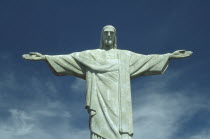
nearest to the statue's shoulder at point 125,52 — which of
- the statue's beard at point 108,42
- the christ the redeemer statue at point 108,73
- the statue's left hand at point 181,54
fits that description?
the christ the redeemer statue at point 108,73

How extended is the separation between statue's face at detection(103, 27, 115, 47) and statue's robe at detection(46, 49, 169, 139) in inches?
14.7

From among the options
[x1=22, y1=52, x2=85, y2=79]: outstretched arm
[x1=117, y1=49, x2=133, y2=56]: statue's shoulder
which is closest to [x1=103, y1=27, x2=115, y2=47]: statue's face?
[x1=117, y1=49, x2=133, y2=56]: statue's shoulder

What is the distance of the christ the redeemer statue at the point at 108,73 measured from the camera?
1459 centimetres

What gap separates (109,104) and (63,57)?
285 centimetres

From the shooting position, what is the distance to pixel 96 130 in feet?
47.4

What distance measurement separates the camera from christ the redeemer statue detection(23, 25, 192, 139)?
1459 centimetres

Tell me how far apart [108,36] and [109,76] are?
196cm

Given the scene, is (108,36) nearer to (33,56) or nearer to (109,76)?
(109,76)

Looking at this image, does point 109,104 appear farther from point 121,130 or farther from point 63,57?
point 63,57

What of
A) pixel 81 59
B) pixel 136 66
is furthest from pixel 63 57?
pixel 136 66

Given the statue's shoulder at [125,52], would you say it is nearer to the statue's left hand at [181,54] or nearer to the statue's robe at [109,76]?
the statue's robe at [109,76]

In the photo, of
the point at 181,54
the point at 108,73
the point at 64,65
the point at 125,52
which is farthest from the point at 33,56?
the point at 181,54

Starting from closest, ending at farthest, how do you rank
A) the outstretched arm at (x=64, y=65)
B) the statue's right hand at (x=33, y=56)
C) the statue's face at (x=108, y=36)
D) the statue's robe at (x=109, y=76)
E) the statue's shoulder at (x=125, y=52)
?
the statue's robe at (x=109, y=76)
the statue's right hand at (x=33, y=56)
the outstretched arm at (x=64, y=65)
the statue's shoulder at (x=125, y=52)
the statue's face at (x=108, y=36)

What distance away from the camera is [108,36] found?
1656 centimetres
